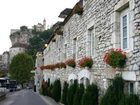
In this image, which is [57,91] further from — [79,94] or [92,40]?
[92,40]

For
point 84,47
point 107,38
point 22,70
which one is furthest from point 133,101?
point 22,70

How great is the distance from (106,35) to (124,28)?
1.54 m

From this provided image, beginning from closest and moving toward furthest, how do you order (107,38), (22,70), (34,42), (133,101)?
(133,101)
(107,38)
(22,70)
(34,42)

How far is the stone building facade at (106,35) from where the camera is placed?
9.96 m

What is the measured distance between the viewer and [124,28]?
1119 centimetres

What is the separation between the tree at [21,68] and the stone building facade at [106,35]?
69.7 metres

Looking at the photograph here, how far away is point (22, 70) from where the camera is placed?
292ft

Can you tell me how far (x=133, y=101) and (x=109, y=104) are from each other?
161cm

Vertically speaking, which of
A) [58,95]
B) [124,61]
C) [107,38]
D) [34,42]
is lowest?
[58,95]

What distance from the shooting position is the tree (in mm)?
88625

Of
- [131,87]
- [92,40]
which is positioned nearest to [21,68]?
[92,40]

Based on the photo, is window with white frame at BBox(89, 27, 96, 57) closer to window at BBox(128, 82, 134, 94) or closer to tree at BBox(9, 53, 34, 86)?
window at BBox(128, 82, 134, 94)

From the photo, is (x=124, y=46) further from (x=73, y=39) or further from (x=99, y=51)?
(x=73, y=39)

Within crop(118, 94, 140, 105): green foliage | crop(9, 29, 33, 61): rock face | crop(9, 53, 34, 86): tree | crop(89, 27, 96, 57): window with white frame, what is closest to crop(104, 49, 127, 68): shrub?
crop(118, 94, 140, 105): green foliage
